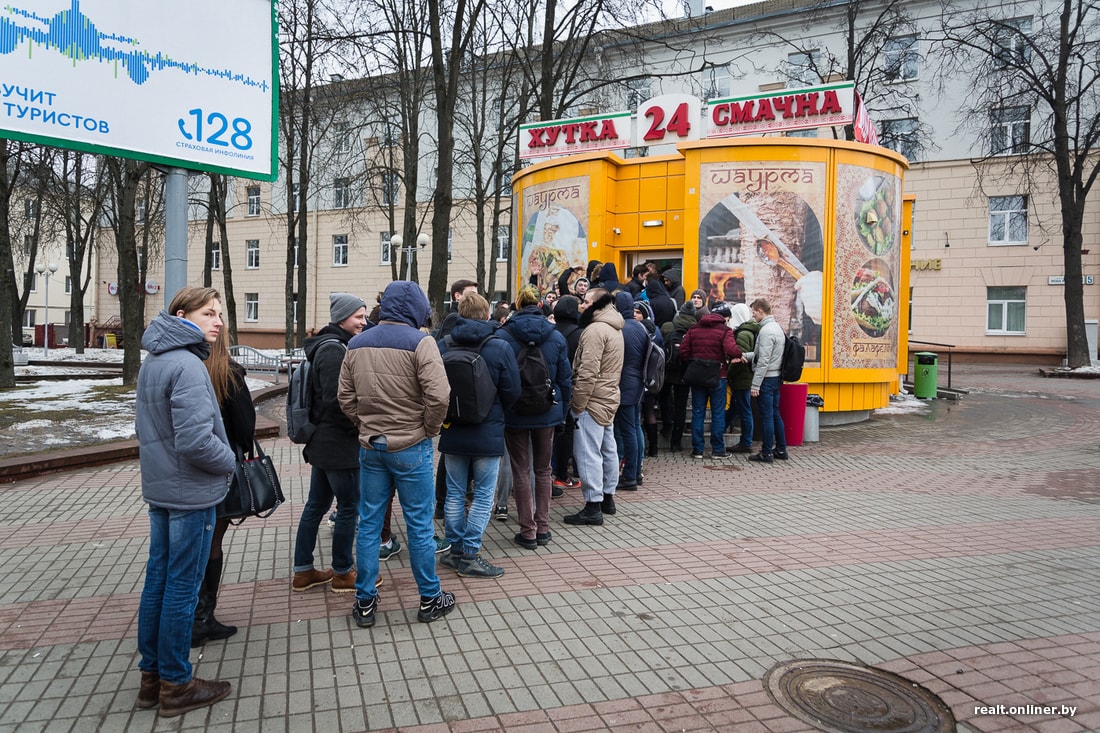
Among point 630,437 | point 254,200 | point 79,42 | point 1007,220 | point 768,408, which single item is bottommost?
point 630,437

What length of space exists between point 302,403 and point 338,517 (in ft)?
2.34

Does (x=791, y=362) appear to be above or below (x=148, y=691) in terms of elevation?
above

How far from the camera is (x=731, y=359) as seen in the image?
8758mm

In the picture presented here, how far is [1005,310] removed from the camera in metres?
27.5

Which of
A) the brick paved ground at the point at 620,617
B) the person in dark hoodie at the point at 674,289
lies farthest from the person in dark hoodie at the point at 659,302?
the brick paved ground at the point at 620,617

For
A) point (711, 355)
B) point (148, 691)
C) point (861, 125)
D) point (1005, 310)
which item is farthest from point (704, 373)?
point (1005, 310)

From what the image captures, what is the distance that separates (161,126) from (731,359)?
6196 mm

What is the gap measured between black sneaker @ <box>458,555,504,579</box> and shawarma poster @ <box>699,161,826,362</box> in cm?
732

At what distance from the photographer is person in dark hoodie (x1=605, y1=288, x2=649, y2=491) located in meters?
6.84

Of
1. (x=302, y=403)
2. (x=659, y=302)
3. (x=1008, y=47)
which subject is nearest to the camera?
(x=302, y=403)

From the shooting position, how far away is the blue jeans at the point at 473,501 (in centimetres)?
482

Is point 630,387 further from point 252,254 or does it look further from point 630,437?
point 252,254

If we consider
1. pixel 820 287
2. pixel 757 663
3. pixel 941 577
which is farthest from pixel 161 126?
pixel 820 287

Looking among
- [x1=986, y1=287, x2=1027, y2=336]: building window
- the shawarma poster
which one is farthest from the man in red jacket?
[x1=986, y1=287, x2=1027, y2=336]: building window
